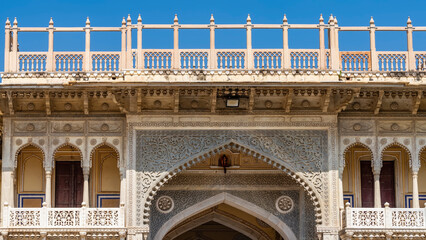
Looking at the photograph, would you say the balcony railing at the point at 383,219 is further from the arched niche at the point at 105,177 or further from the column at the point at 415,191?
the arched niche at the point at 105,177

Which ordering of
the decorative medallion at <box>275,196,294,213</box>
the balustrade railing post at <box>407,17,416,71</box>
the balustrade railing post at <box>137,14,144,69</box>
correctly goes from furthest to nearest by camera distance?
the decorative medallion at <box>275,196,294,213</box>
the balustrade railing post at <box>407,17,416,71</box>
the balustrade railing post at <box>137,14,144,69</box>

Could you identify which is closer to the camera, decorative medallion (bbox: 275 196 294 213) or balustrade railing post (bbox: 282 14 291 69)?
balustrade railing post (bbox: 282 14 291 69)

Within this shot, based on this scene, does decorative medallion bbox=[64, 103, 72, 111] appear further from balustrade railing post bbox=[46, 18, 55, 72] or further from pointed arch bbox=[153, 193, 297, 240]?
pointed arch bbox=[153, 193, 297, 240]

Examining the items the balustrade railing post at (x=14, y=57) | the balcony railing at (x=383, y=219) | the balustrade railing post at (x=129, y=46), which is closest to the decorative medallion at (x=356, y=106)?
the balcony railing at (x=383, y=219)

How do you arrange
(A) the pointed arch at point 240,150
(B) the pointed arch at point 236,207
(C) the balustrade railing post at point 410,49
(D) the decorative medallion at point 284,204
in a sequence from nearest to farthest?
(A) the pointed arch at point 240,150 → (C) the balustrade railing post at point 410,49 → (B) the pointed arch at point 236,207 → (D) the decorative medallion at point 284,204

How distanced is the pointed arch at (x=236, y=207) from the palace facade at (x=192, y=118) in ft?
0.23

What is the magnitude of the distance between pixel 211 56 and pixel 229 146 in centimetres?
146

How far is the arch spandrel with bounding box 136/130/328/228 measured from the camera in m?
16.3

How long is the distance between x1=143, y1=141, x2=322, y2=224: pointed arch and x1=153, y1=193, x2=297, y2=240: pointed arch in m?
0.76

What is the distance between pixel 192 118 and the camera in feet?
54.3

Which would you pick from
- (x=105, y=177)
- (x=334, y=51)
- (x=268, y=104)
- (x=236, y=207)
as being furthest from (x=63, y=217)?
(x=334, y=51)

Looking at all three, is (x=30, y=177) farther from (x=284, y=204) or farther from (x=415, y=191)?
(x=415, y=191)

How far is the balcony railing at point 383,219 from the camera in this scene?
15.8 metres

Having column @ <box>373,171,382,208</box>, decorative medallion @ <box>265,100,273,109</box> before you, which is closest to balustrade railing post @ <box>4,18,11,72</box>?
decorative medallion @ <box>265,100,273,109</box>
